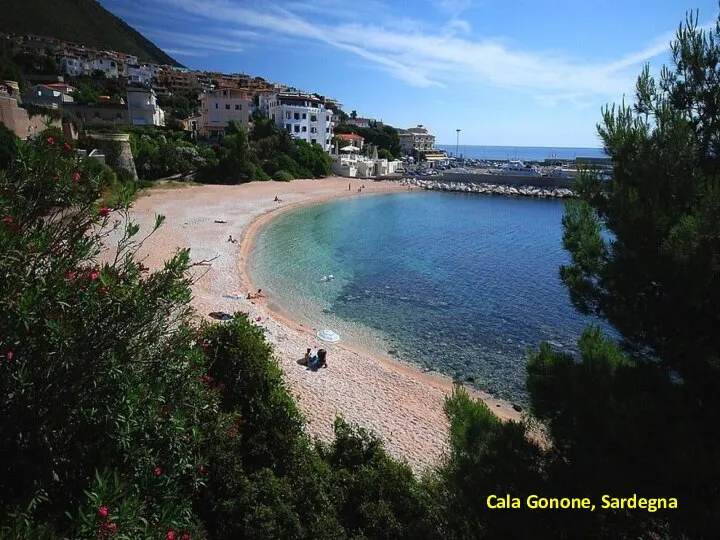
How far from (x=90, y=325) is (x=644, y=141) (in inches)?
222

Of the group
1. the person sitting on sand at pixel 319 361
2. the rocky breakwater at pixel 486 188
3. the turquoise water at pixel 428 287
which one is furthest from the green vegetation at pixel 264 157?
the person sitting on sand at pixel 319 361

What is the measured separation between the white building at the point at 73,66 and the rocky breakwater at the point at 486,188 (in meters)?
73.2

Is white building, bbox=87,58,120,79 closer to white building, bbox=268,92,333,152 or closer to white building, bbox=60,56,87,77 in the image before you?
white building, bbox=60,56,87,77

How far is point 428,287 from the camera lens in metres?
25.8

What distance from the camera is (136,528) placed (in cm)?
365

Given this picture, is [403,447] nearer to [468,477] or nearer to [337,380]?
[337,380]

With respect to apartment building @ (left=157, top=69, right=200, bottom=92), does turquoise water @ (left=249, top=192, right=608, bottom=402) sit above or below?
below

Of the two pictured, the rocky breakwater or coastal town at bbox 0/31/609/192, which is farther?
the rocky breakwater

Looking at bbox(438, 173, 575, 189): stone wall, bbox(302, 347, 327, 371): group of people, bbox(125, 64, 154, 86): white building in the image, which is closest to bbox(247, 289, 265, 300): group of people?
bbox(302, 347, 327, 371): group of people

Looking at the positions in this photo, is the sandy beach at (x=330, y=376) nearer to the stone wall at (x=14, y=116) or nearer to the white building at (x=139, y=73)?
the stone wall at (x=14, y=116)

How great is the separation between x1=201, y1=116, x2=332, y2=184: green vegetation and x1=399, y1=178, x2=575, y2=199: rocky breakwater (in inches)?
657

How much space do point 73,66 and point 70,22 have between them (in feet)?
162

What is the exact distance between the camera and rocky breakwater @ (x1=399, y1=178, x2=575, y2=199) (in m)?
76.2

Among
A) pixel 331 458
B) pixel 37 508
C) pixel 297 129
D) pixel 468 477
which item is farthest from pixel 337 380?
pixel 297 129
